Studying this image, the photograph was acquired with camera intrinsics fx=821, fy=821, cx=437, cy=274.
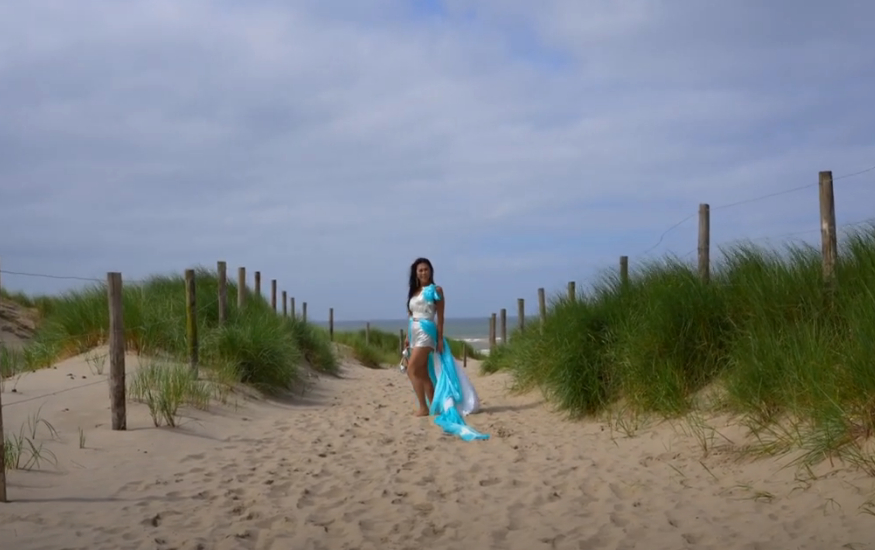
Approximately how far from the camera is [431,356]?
347 inches

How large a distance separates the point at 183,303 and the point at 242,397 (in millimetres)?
2540

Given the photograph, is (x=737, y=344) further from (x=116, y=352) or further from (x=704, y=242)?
(x=116, y=352)

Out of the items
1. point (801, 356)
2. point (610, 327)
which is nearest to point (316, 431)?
point (610, 327)

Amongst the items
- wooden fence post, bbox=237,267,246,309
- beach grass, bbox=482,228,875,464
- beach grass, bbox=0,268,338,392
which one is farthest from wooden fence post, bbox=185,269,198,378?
beach grass, bbox=482,228,875,464

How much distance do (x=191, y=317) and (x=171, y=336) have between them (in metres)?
0.91

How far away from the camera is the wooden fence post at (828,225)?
638 centimetres

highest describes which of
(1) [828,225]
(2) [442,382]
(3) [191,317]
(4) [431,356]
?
(1) [828,225]

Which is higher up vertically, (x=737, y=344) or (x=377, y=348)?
(x=737, y=344)

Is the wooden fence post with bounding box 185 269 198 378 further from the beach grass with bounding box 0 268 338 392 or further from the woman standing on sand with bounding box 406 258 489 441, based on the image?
the woman standing on sand with bounding box 406 258 489 441

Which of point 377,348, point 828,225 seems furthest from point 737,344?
point 377,348

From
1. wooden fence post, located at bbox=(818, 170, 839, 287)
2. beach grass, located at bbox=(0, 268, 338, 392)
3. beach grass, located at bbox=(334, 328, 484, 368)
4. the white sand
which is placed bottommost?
the white sand

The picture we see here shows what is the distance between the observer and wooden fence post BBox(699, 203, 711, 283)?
8.00m

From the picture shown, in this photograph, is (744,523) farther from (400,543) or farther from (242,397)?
(242,397)

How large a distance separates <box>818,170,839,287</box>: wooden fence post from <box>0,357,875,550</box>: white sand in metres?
1.57
